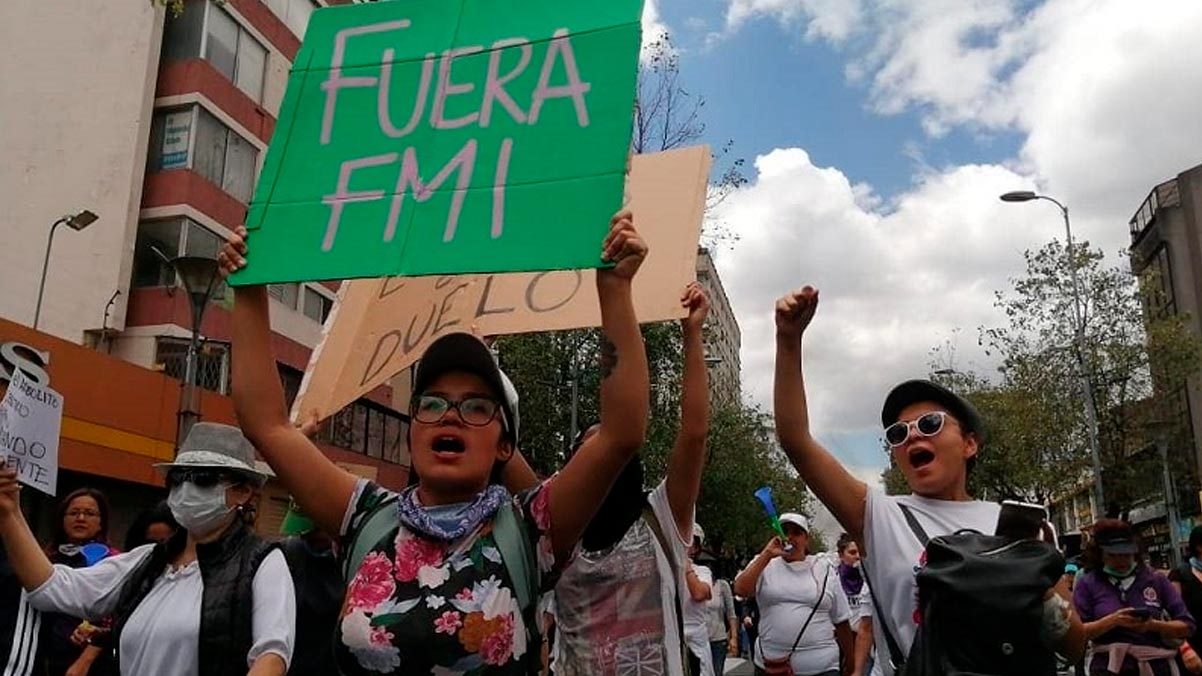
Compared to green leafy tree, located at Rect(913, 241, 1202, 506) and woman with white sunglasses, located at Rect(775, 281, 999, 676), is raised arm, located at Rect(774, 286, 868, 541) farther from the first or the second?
green leafy tree, located at Rect(913, 241, 1202, 506)

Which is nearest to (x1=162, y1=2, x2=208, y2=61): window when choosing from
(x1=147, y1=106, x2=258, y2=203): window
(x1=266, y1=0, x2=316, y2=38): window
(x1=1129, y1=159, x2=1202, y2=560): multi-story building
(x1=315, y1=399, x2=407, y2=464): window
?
(x1=147, y1=106, x2=258, y2=203): window

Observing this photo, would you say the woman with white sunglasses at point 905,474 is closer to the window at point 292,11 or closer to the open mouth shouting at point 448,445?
the open mouth shouting at point 448,445

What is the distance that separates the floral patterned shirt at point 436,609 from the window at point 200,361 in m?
18.4

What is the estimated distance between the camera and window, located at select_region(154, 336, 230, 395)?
2062 cm

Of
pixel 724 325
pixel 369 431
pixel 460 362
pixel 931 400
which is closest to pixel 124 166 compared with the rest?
pixel 369 431

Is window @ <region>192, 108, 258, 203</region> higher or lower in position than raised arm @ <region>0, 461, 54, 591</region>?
higher

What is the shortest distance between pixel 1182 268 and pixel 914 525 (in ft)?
150

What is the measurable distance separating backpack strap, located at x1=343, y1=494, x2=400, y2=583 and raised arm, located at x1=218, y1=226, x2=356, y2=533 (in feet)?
0.41

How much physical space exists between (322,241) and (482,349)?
567mm

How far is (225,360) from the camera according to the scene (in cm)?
2225

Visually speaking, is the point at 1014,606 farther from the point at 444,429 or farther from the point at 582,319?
the point at 582,319

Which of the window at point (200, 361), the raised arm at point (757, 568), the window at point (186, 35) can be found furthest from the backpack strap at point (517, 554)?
the window at point (186, 35)

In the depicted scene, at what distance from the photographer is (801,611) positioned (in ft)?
23.2

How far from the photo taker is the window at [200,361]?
2062cm
